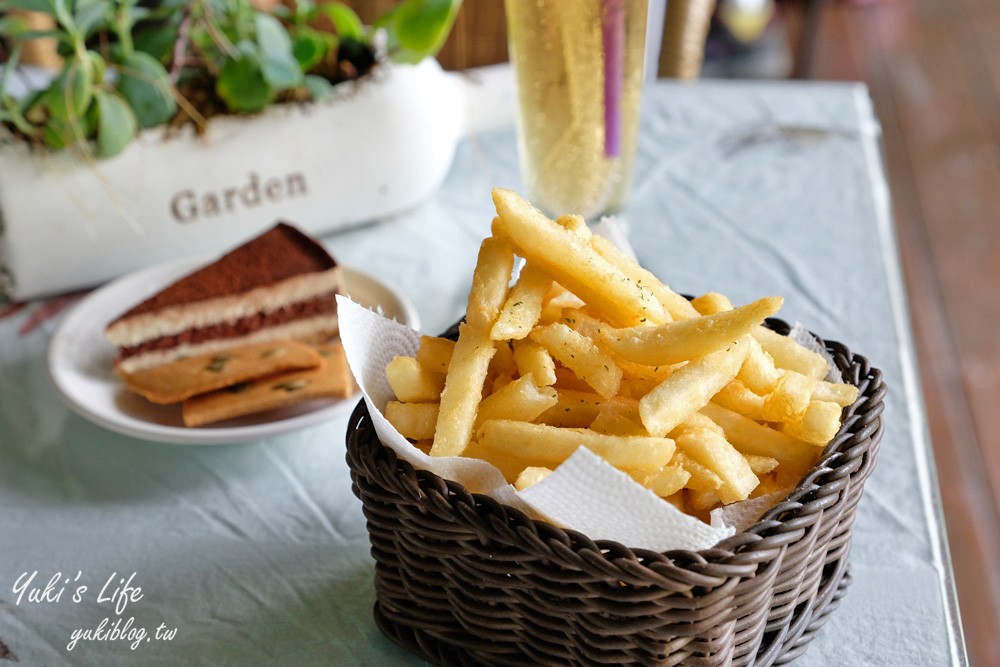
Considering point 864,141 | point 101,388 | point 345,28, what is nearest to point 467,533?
point 101,388

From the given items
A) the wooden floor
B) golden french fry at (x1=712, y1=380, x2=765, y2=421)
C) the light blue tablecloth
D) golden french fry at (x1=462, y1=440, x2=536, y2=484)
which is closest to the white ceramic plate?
the light blue tablecloth

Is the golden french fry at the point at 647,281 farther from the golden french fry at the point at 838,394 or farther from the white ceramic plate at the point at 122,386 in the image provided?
the white ceramic plate at the point at 122,386

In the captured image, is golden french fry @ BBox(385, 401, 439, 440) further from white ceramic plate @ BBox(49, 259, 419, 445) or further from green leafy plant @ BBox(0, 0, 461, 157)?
green leafy plant @ BBox(0, 0, 461, 157)

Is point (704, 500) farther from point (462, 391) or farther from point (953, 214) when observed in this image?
point (953, 214)

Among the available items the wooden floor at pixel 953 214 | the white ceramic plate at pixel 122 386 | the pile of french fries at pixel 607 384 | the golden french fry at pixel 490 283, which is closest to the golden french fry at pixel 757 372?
the pile of french fries at pixel 607 384

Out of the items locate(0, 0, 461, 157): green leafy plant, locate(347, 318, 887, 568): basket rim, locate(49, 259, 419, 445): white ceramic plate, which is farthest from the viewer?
locate(0, 0, 461, 157): green leafy plant

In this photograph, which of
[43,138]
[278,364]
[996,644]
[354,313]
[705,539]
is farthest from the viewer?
[996,644]

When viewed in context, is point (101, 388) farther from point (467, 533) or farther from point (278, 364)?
point (467, 533)
